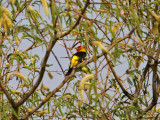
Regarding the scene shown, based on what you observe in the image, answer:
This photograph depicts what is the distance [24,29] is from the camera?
2660mm

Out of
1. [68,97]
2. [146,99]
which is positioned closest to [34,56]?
[68,97]

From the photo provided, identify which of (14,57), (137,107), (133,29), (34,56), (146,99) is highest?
(34,56)

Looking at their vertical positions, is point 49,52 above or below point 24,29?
below

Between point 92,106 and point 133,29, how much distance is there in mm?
854

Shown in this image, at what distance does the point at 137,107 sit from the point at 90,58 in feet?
2.05

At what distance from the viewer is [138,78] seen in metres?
3.38

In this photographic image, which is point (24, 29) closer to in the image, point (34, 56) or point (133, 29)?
point (133, 29)

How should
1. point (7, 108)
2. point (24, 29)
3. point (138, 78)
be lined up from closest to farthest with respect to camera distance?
point (24, 29) < point (7, 108) < point (138, 78)

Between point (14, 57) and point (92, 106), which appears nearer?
point (92, 106)

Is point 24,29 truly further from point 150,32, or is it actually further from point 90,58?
point 150,32

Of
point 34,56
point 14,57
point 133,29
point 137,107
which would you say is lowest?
point 137,107

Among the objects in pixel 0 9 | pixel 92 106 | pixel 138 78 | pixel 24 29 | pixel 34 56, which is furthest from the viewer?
pixel 34 56

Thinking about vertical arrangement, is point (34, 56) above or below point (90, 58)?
above

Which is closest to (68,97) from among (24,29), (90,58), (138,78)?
(90,58)
